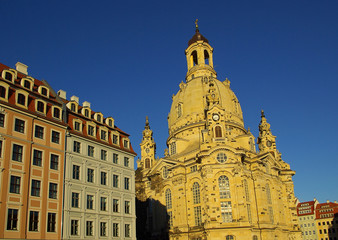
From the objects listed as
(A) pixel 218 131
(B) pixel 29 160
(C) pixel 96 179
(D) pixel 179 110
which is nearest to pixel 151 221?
(A) pixel 218 131

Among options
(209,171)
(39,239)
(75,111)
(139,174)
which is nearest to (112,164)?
(75,111)

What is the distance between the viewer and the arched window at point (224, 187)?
6381cm

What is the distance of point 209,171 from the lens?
64750 millimetres

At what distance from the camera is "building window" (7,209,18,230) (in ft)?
98.2

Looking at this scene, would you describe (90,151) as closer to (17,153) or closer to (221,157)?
(17,153)

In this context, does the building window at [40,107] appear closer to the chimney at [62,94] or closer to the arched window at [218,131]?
the chimney at [62,94]

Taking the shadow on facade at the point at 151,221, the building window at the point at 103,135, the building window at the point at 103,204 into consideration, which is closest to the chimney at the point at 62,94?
the building window at the point at 103,135

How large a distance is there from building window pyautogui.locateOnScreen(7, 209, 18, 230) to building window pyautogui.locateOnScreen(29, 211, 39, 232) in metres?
1.45

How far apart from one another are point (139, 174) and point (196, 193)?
64.0 ft

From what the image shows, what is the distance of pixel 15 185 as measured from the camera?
104 feet

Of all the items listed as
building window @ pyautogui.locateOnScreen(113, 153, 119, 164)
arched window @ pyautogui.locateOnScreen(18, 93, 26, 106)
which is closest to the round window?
building window @ pyautogui.locateOnScreen(113, 153, 119, 164)

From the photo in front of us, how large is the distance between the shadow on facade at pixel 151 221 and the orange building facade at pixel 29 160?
41.2m

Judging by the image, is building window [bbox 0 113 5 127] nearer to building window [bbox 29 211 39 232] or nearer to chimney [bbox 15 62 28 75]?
building window [bbox 29 211 39 232]

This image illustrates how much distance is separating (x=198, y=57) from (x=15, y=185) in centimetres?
7314
